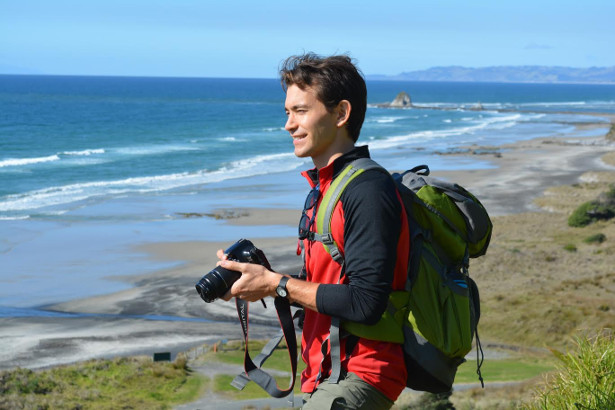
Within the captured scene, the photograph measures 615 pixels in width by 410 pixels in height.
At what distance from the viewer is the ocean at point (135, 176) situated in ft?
92.6

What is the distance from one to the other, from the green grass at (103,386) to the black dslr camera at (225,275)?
13.9 metres

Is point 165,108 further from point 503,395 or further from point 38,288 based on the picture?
point 503,395

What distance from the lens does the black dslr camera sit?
281cm

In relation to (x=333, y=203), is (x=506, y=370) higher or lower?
lower

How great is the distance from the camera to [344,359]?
2742mm

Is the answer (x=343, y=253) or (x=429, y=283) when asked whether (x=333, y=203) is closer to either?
(x=343, y=253)

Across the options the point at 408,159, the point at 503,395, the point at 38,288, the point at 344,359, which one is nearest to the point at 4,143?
the point at 408,159

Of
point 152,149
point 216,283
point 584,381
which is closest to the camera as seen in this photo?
point 216,283

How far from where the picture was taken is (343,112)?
114 inches

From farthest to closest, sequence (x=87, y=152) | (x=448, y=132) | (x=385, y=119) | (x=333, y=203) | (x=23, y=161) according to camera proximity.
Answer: (x=385, y=119) → (x=448, y=132) → (x=87, y=152) → (x=23, y=161) → (x=333, y=203)

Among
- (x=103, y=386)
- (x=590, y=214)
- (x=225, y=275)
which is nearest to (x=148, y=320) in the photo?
(x=103, y=386)

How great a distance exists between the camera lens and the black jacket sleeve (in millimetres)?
389

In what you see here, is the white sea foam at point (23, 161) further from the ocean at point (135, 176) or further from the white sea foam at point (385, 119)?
the white sea foam at point (385, 119)

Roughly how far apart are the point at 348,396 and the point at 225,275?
0.60m
